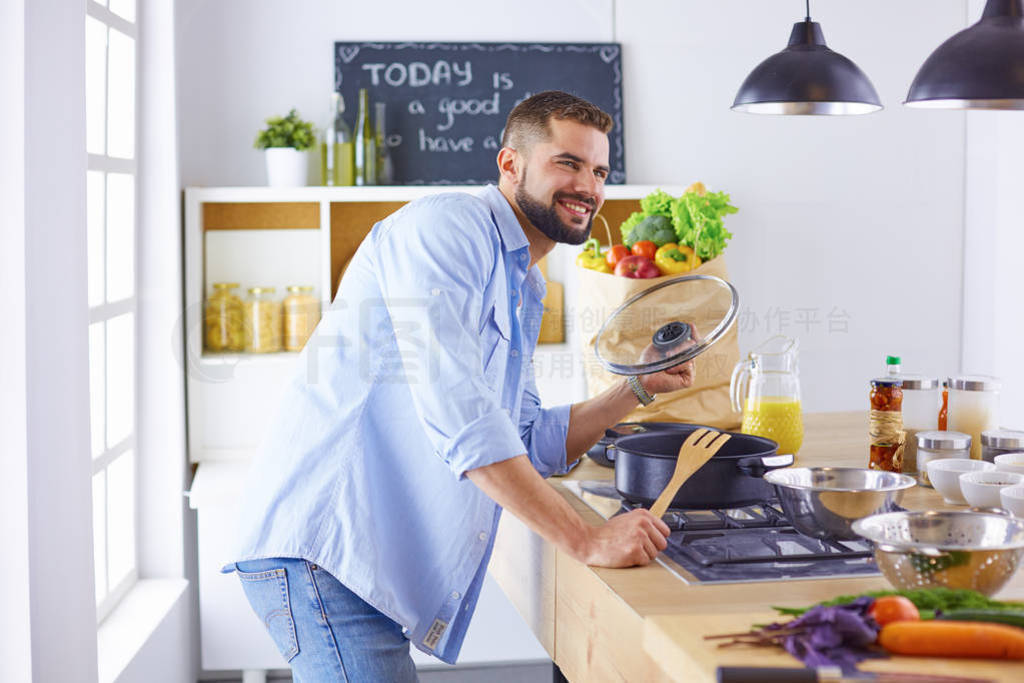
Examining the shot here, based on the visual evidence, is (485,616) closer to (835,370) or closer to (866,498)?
(835,370)

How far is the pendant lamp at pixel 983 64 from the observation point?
5.82 ft

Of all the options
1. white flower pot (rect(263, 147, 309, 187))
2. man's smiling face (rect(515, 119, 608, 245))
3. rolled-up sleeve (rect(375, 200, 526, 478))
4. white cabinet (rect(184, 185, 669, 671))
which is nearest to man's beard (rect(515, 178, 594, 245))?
man's smiling face (rect(515, 119, 608, 245))

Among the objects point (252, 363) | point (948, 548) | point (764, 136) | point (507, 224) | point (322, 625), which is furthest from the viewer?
point (764, 136)

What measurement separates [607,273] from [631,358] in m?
0.76

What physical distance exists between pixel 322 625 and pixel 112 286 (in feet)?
5.21

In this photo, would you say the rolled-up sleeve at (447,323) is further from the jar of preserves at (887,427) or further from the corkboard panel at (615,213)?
the corkboard panel at (615,213)

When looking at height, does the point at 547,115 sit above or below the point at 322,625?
above

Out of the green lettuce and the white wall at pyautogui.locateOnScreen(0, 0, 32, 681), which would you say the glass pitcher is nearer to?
the green lettuce

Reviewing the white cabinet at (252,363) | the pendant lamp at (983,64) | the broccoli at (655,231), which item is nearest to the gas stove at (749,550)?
the pendant lamp at (983,64)

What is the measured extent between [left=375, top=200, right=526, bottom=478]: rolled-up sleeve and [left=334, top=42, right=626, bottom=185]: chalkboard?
1927 millimetres

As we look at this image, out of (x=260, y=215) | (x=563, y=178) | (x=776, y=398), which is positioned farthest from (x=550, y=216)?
(x=260, y=215)

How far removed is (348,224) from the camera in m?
3.52

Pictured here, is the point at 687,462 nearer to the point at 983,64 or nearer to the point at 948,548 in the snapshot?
the point at 948,548

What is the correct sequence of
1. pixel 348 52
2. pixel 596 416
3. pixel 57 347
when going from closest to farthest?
pixel 57 347
pixel 596 416
pixel 348 52
